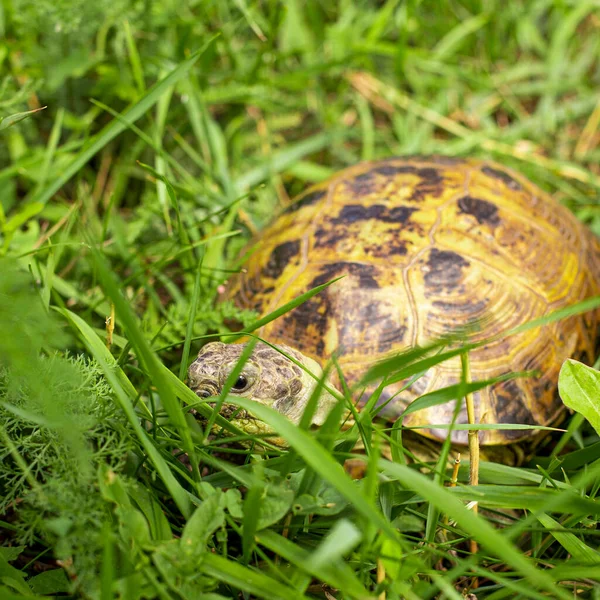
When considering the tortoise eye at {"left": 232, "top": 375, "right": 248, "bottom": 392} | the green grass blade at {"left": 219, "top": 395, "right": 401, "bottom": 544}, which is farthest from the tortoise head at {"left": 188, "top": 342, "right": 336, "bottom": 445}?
the green grass blade at {"left": 219, "top": 395, "right": 401, "bottom": 544}

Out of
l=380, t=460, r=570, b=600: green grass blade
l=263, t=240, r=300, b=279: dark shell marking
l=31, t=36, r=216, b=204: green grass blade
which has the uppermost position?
l=31, t=36, r=216, b=204: green grass blade

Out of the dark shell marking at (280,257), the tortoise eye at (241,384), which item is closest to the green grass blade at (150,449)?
the tortoise eye at (241,384)

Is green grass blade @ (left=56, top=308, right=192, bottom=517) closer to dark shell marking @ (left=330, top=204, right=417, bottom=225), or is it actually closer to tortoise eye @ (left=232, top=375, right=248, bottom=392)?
tortoise eye @ (left=232, top=375, right=248, bottom=392)

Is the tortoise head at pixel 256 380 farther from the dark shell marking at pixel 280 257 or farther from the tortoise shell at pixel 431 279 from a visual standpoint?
the dark shell marking at pixel 280 257

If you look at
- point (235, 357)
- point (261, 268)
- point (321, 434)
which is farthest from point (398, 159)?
point (321, 434)

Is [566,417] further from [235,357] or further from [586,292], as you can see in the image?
[235,357]

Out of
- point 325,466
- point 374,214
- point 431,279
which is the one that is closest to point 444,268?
point 431,279

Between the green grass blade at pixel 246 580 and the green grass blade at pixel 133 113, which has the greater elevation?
the green grass blade at pixel 133 113
